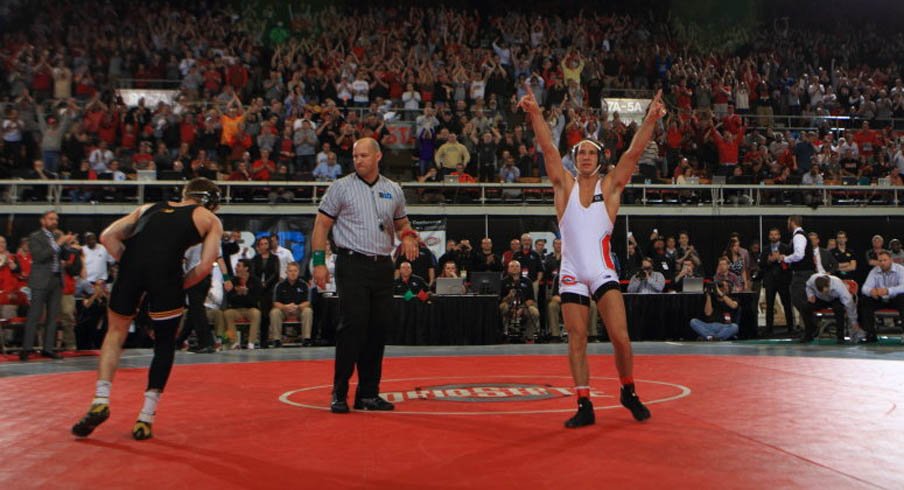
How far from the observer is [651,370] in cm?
883

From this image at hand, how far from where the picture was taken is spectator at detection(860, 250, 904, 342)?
13180mm

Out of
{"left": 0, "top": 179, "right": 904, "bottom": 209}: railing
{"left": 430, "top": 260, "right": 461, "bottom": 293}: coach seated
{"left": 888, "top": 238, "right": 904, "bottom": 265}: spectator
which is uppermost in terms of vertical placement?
{"left": 0, "top": 179, "right": 904, "bottom": 209}: railing

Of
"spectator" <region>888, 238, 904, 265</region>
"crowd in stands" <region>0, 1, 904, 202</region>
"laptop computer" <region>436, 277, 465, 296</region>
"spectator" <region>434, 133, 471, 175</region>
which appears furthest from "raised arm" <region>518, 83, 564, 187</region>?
"spectator" <region>434, 133, 471, 175</region>

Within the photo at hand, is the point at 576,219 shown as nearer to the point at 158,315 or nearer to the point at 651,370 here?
the point at 158,315

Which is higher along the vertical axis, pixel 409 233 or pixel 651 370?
pixel 409 233

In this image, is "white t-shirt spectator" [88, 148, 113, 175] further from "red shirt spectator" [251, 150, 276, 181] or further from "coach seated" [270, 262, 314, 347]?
"coach seated" [270, 262, 314, 347]

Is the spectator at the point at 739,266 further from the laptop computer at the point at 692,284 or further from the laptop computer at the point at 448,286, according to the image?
the laptop computer at the point at 448,286

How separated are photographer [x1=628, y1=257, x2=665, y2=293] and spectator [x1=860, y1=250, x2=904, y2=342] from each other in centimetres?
296

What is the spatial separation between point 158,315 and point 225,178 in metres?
11.5

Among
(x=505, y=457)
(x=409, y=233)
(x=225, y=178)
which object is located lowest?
(x=505, y=457)

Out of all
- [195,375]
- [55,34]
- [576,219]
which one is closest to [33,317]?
[195,375]

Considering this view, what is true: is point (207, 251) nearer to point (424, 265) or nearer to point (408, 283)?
point (408, 283)

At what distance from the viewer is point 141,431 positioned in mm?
5113

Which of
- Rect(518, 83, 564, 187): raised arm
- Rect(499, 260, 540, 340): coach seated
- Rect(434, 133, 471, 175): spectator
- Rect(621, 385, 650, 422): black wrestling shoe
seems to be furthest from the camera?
Rect(434, 133, 471, 175): spectator
